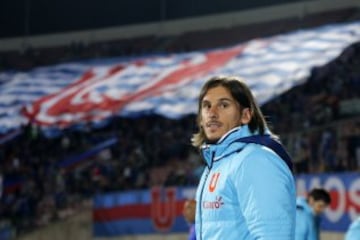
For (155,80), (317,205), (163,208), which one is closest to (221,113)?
(317,205)

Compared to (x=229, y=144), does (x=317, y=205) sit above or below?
below

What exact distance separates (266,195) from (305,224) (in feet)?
16.2

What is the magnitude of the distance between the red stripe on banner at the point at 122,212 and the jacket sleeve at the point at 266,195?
15.9 meters

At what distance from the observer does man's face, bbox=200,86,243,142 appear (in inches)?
133

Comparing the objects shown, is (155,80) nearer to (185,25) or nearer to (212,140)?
(185,25)

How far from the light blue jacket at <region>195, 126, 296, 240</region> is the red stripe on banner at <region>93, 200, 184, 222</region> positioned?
15.7 m

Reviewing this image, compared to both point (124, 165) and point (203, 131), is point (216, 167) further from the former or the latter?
point (124, 165)

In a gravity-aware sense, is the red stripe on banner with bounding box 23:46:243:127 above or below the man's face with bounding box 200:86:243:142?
below

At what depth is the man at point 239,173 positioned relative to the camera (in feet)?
10.2

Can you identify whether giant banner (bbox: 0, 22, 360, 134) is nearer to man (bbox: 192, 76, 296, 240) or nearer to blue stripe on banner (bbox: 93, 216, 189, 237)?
blue stripe on banner (bbox: 93, 216, 189, 237)

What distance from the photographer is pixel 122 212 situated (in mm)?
19672


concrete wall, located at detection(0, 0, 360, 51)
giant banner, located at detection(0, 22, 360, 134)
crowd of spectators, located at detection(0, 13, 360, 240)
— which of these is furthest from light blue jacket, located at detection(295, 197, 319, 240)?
concrete wall, located at detection(0, 0, 360, 51)

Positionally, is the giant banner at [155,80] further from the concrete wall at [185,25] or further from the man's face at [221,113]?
the man's face at [221,113]

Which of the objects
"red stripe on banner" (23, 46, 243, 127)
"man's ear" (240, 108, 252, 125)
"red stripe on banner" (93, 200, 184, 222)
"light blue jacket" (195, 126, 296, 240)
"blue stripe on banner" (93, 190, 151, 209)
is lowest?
"red stripe on banner" (93, 200, 184, 222)
